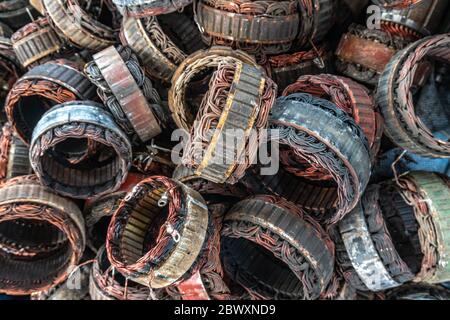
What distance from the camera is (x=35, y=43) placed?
2.71m

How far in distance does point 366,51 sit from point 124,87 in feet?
3.61

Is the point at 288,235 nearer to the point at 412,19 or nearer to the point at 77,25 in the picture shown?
the point at 412,19

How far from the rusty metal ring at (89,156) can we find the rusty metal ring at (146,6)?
43 centimetres

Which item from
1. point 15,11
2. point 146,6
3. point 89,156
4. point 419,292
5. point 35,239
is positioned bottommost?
point 35,239

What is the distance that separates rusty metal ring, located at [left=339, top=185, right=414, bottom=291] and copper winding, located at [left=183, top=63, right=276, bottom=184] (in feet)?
1.90

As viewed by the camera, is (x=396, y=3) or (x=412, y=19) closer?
(x=396, y=3)

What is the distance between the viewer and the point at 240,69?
80.4 inches

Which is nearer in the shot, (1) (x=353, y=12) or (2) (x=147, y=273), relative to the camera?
(2) (x=147, y=273)

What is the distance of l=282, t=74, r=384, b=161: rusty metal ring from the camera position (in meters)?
2.24

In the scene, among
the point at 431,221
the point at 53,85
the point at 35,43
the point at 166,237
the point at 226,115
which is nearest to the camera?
the point at 226,115

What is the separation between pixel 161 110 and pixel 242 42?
0.47 metres

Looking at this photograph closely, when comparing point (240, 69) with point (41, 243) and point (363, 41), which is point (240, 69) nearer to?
point (363, 41)

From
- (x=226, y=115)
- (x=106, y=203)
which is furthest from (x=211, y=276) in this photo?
(x=226, y=115)
